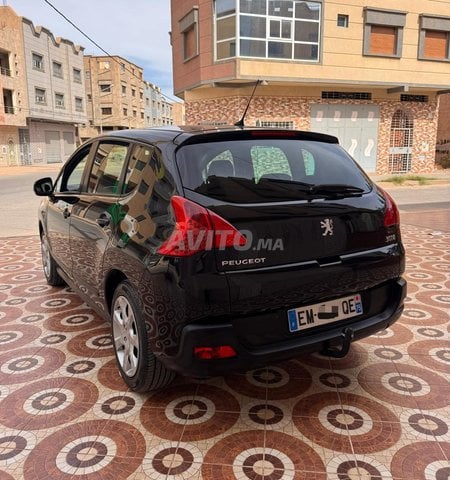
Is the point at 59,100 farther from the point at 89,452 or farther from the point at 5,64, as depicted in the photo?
the point at 89,452

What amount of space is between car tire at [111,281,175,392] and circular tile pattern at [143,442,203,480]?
408 millimetres

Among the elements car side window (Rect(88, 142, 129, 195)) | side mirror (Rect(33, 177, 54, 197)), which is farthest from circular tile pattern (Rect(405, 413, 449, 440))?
side mirror (Rect(33, 177, 54, 197))

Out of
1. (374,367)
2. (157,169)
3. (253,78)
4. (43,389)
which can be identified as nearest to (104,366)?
(43,389)

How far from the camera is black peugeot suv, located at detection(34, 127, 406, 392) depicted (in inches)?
85.5

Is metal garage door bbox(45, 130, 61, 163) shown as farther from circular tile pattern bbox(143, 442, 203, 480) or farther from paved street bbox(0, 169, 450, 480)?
circular tile pattern bbox(143, 442, 203, 480)

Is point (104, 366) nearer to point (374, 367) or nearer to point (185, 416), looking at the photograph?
point (185, 416)

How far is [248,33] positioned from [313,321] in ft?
61.7

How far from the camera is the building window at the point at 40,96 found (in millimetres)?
43303

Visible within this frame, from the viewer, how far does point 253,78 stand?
62.7 feet

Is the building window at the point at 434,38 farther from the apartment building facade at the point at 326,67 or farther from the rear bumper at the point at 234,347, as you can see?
the rear bumper at the point at 234,347

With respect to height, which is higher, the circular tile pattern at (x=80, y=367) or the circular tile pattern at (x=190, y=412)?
the circular tile pattern at (x=80, y=367)

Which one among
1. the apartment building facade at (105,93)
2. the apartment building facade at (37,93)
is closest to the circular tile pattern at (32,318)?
the apartment building facade at (37,93)

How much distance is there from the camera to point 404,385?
9.51ft

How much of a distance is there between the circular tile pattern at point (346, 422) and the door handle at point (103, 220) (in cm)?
168
